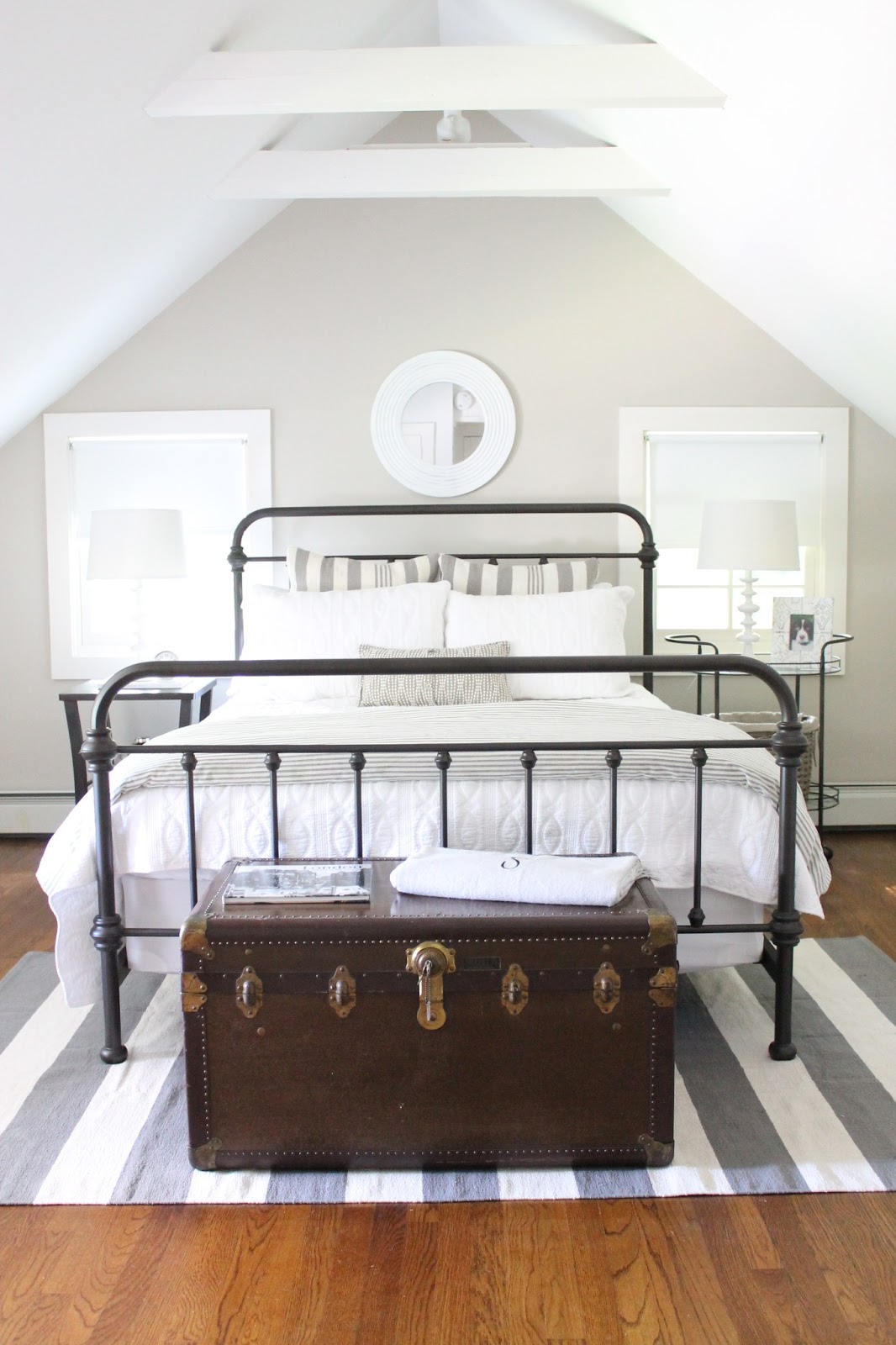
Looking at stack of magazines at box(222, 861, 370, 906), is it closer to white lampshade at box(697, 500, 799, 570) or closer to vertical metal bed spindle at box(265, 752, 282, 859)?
vertical metal bed spindle at box(265, 752, 282, 859)

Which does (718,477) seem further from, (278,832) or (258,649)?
(278,832)

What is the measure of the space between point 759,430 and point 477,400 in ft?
3.54

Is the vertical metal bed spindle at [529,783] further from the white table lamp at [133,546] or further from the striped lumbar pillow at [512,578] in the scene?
the white table lamp at [133,546]

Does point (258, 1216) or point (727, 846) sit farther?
point (727, 846)

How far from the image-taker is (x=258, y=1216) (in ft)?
5.93

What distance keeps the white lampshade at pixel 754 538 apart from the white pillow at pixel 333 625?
39.5 inches

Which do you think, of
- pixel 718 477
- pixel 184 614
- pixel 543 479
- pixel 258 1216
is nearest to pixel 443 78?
pixel 543 479

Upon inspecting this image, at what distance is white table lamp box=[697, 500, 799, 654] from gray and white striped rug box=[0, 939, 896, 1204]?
1.54 metres

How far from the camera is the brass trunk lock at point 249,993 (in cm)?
184

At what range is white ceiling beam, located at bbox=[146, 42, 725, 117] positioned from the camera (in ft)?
9.31

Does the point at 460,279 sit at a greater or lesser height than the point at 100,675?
greater

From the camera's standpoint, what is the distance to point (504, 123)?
4.20 m

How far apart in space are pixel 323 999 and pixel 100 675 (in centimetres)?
271

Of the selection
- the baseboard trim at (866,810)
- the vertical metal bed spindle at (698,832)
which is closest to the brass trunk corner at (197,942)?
the vertical metal bed spindle at (698,832)
